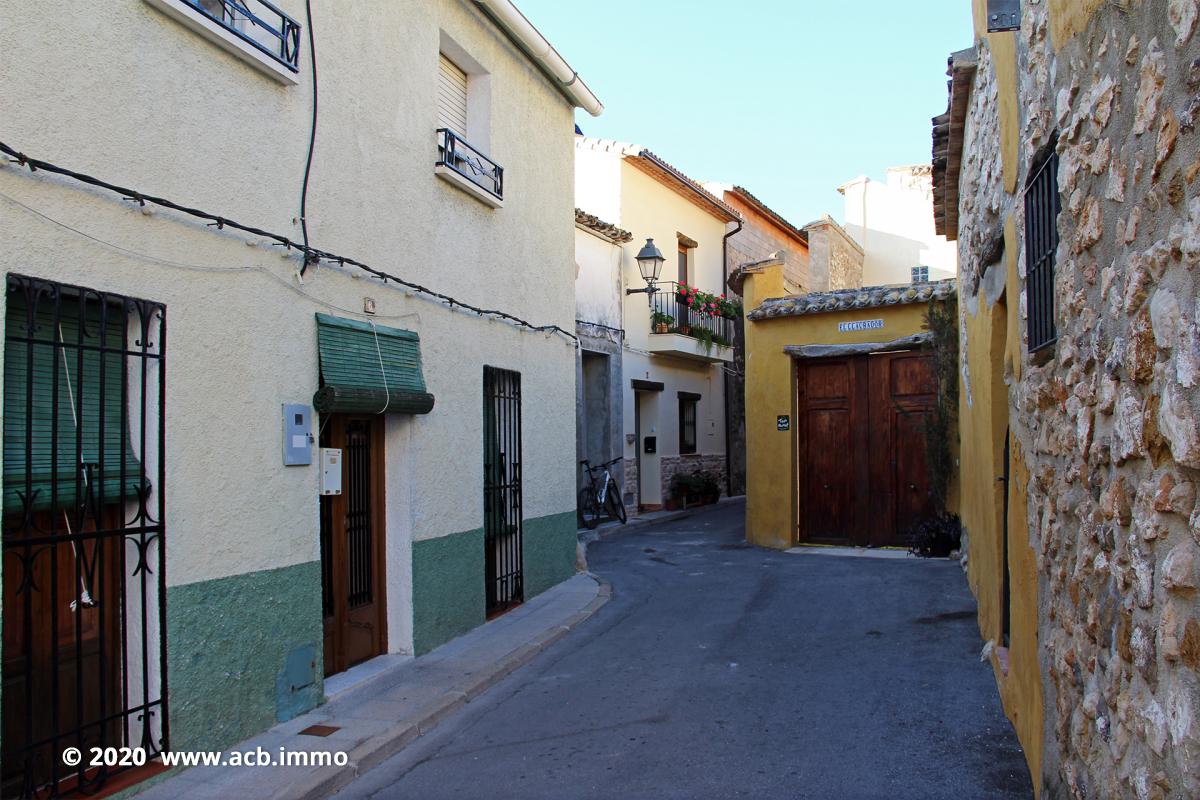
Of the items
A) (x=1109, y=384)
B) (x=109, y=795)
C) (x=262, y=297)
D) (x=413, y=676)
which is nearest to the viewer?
(x=1109, y=384)

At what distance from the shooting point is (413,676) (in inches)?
249

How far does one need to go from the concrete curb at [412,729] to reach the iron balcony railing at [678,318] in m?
11.0

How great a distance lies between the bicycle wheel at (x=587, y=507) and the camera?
51.8 feet

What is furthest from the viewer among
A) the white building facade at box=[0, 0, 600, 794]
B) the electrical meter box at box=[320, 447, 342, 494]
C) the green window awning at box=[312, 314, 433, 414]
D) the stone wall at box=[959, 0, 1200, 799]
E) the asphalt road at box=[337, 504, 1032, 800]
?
the electrical meter box at box=[320, 447, 342, 494]

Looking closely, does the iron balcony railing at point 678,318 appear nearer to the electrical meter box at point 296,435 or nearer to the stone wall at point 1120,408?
the electrical meter box at point 296,435

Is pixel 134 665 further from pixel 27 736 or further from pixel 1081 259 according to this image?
pixel 1081 259

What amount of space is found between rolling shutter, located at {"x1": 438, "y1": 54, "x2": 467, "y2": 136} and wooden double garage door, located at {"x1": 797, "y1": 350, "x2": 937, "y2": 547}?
668 centimetres

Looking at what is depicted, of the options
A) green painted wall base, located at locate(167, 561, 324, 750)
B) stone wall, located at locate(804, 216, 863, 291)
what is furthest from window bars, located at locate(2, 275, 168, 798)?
stone wall, located at locate(804, 216, 863, 291)

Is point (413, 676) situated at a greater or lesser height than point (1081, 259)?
lesser

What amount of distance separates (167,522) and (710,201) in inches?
690

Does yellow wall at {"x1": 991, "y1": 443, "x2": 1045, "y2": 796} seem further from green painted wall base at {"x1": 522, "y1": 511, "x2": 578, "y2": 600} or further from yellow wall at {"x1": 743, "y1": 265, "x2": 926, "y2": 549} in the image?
yellow wall at {"x1": 743, "y1": 265, "x2": 926, "y2": 549}

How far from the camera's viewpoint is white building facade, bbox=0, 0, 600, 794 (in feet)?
13.0

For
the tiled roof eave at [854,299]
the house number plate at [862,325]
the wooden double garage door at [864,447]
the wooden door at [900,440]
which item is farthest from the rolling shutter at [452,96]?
the wooden door at [900,440]

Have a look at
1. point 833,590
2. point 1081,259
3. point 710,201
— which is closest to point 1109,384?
point 1081,259
